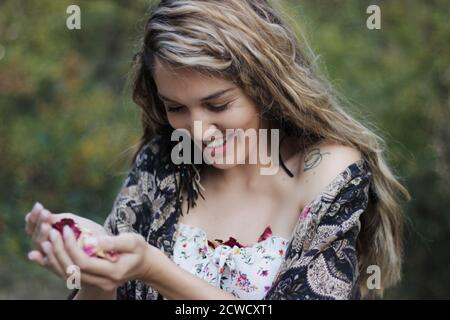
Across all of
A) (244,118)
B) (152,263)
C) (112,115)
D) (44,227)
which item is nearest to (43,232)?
(44,227)

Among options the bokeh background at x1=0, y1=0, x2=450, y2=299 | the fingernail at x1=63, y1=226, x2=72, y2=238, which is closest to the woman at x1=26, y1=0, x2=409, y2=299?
the fingernail at x1=63, y1=226, x2=72, y2=238

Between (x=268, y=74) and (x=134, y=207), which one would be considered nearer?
(x=268, y=74)

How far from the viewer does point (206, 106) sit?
7.34 feet

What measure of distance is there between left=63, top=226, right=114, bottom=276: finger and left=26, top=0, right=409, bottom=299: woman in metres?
0.13

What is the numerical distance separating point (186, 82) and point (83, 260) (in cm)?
65

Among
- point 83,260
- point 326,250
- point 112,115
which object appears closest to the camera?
point 83,260

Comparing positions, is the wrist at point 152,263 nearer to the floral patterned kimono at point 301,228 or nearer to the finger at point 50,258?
the finger at point 50,258

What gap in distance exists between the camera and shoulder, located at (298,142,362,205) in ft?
7.56

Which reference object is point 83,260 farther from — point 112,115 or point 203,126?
point 112,115

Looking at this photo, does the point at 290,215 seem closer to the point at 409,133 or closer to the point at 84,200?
the point at 409,133

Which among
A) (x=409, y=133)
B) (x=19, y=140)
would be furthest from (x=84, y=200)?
(x=409, y=133)

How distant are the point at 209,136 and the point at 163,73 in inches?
8.9

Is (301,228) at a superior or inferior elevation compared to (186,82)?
inferior

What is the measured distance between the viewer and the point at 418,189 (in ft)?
13.8
